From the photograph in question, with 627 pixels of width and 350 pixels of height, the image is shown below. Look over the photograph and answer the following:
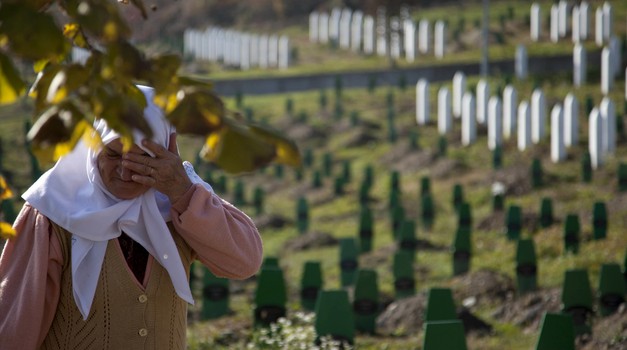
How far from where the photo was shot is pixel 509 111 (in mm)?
19219

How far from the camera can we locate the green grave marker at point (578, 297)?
8.33 m

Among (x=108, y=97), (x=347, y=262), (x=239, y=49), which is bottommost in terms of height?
(x=347, y=262)

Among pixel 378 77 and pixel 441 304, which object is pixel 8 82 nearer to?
pixel 441 304

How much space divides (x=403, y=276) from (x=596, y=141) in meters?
Result: 6.87

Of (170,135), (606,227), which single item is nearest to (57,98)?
(170,135)

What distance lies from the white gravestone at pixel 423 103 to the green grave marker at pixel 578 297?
13.3 metres

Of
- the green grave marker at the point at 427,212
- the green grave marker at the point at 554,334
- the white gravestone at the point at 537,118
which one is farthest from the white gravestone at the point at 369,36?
the green grave marker at the point at 554,334

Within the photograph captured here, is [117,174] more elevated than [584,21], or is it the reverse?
[117,174]

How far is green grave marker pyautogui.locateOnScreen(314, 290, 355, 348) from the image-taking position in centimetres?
758

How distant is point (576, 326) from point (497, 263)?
11.4 ft

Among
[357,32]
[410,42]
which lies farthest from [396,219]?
[357,32]

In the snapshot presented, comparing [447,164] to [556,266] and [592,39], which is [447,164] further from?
[592,39]

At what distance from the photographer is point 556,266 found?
36.7 ft

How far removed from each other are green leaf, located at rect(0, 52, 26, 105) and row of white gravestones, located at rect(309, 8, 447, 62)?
2666cm
